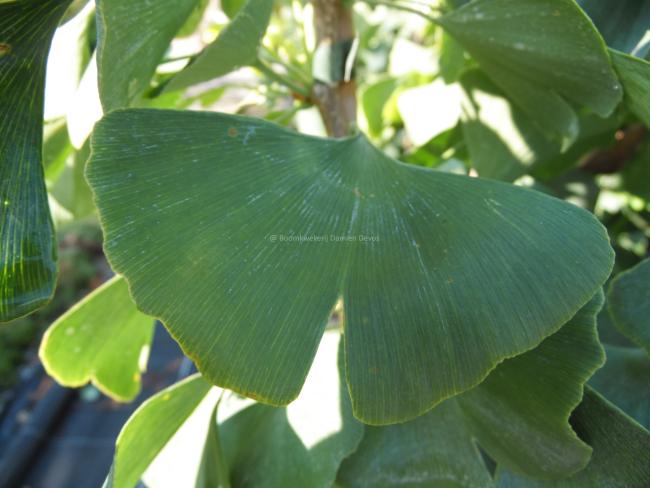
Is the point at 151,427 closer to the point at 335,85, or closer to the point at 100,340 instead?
the point at 100,340

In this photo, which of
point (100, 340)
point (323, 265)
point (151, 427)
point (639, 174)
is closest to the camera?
point (323, 265)

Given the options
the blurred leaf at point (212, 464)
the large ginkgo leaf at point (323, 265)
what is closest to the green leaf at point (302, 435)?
the blurred leaf at point (212, 464)

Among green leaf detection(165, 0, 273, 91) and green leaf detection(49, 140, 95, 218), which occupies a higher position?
green leaf detection(165, 0, 273, 91)

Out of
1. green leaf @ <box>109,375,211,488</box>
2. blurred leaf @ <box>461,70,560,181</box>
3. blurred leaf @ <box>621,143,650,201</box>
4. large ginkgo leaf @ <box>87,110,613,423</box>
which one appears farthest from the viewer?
blurred leaf @ <box>621,143,650,201</box>

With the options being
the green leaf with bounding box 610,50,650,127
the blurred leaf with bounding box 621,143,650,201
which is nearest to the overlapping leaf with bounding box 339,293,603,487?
the green leaf with bounding box 610,50,650,127

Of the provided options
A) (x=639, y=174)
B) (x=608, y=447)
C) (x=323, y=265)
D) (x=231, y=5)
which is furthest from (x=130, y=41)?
(x=639, y=174)

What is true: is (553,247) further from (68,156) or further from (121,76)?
(68,156)

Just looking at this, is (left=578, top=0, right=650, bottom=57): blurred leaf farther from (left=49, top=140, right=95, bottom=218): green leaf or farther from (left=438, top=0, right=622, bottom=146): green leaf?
(left=49, top=140, right=95, bottom=218): green leaf

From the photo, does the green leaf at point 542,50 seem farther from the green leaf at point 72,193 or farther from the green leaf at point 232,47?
the green leaf at point 72,193
